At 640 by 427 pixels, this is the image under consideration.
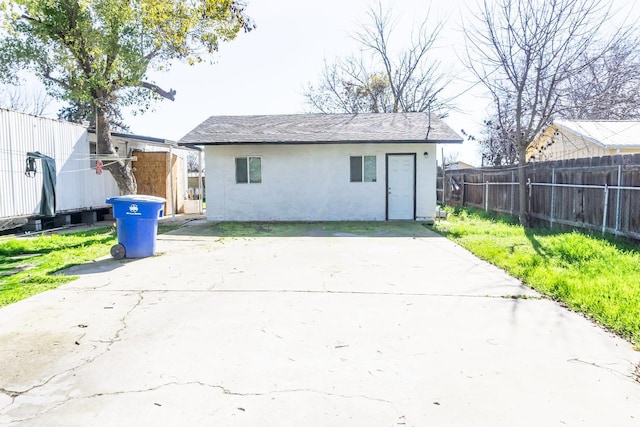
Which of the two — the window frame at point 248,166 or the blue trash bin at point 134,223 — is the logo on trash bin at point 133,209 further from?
the window frame at point 248,166

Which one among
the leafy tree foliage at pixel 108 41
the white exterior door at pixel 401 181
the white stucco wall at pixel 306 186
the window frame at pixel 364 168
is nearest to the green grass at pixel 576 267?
the white exterior door at pixel 401 181

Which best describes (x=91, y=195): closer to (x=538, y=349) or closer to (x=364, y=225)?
(x=364, y=225)

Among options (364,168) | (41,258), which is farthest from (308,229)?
(41,258)

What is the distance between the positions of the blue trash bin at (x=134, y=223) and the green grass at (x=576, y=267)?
635 centimetres

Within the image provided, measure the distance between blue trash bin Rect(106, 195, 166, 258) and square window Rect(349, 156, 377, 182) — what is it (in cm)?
803

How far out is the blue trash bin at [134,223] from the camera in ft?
26.5

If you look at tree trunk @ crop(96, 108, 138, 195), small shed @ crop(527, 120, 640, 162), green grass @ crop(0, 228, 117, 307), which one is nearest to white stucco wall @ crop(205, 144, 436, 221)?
tree trunk @ crop(96, 108, 138, 195)

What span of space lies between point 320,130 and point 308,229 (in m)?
4.27

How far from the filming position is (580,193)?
9.97 metres

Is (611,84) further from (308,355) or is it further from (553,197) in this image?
(308,355)

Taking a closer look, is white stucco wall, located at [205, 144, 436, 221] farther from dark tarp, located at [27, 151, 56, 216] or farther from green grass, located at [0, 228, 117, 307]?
dark tarp, located at [27, 151, 56, 216]

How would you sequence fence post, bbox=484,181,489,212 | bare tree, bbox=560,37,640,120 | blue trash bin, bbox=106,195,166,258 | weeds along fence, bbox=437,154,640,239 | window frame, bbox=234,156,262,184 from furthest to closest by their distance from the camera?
fence post, bbox=484,181,489,212 < window frame, bbox=234,156,262,184 < bare tree, bbox=560,37,640,120 < weeds along fence, bbox=437,154,640,239 < blue trash bin, bbox=106,195,166,258

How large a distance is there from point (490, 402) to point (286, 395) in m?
1.38

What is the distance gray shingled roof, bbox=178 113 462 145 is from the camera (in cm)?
1441
